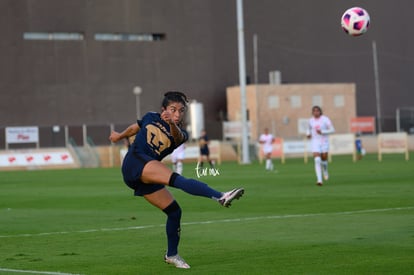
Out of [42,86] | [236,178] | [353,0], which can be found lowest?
[236,178]

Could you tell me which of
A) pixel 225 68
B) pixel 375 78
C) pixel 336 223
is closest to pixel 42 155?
pixel 225 68

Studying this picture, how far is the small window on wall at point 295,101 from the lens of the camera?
78.1 metres

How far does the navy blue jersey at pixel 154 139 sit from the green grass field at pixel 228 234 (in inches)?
56.3

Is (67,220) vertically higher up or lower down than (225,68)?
lower down

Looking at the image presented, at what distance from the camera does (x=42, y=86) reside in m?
70.9

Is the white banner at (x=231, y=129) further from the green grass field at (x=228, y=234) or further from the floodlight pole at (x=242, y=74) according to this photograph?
the green grass field at (x=228, y=234)

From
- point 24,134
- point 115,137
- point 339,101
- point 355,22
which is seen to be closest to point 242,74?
point 24,134

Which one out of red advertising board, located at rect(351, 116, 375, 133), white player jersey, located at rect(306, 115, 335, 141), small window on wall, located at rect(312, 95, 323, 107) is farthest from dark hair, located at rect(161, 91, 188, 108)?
small window on wall, located at rect(312, 95, 323, 107)

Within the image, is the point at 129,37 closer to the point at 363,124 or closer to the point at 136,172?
the point at 363,124

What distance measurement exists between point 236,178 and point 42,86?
3681 cm

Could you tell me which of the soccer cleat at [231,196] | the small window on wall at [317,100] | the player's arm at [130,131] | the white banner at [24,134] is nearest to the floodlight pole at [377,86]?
the small window on wall at [317,100]

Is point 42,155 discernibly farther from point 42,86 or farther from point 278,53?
point 278,53

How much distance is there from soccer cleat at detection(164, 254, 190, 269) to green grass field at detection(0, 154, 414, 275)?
0.29ft

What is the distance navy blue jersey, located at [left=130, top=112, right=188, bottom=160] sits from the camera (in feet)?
38.7
